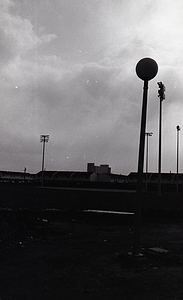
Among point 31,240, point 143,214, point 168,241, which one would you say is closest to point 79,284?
point 31,240

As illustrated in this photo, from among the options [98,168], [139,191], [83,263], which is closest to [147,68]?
[139,191]

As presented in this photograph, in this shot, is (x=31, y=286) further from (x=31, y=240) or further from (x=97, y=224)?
(x=97, y=224)

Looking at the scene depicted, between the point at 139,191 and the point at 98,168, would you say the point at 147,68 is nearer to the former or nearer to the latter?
the point at 139,191

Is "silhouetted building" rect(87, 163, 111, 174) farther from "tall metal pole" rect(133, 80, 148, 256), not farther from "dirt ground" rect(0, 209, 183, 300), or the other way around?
"tall metal pole" rect(133, 80, 148, 256)

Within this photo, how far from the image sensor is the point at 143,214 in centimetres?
1323

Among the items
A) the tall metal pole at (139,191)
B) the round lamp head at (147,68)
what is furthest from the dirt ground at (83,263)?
the round lamp head at (147,68)

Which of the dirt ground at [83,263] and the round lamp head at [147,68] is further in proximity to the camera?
the round lamp head at [147,68]

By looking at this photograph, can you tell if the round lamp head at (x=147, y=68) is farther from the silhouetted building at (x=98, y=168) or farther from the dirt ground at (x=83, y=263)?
the silhouetted building at (x=98, y=168)

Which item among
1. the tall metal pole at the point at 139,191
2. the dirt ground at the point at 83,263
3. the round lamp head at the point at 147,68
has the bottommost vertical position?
the dirt ground at the point at 83,263

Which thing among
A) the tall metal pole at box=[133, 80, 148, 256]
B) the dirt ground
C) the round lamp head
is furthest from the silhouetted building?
the round lamp head

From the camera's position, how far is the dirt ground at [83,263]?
412 centimetres

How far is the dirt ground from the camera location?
13.5 ft

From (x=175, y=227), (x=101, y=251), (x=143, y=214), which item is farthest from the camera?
(x=143, y=214)

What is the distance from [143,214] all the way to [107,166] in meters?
100.0
